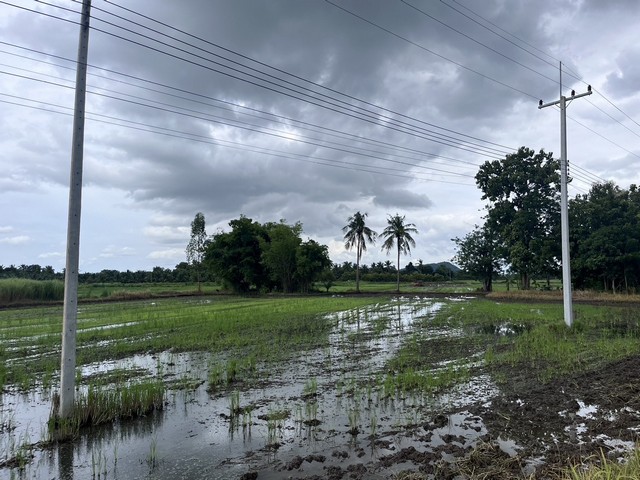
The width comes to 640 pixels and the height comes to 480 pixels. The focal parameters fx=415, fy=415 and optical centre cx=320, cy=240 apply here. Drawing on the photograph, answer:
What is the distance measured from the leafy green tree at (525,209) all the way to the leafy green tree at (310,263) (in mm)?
23892

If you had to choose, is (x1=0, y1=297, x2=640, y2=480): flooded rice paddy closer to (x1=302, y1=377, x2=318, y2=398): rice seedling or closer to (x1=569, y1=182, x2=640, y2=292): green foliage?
(x1=302, y1=377, x2=318, y2=398): rice seedling

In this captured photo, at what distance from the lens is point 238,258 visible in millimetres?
61062

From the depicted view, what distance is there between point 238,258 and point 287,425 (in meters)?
55.2

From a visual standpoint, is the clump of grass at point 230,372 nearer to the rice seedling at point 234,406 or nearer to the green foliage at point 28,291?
the rice seedling at point 234,406

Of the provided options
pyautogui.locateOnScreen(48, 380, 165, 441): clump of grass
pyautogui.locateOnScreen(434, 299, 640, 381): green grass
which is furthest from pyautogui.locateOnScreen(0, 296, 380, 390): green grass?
pyautogui.locateOnScreen(434, 299, 640, 381): green grass

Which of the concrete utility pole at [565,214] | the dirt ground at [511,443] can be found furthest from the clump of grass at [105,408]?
the concrete utility pole at [565,214]

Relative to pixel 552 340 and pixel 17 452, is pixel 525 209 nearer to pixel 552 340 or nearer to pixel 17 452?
pixel 552 340

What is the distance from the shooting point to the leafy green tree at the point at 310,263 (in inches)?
2297

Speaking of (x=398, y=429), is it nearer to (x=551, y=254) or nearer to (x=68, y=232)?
(x=68, y=232)

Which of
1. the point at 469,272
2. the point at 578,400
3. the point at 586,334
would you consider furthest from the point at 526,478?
the point at 469,272

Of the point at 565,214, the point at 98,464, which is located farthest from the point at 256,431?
the point at 565,214

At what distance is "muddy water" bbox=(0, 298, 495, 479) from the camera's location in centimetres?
564

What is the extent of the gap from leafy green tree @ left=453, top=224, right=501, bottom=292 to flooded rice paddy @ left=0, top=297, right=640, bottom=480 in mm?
43014

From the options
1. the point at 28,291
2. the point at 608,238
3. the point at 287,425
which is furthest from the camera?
the point at 28,291
